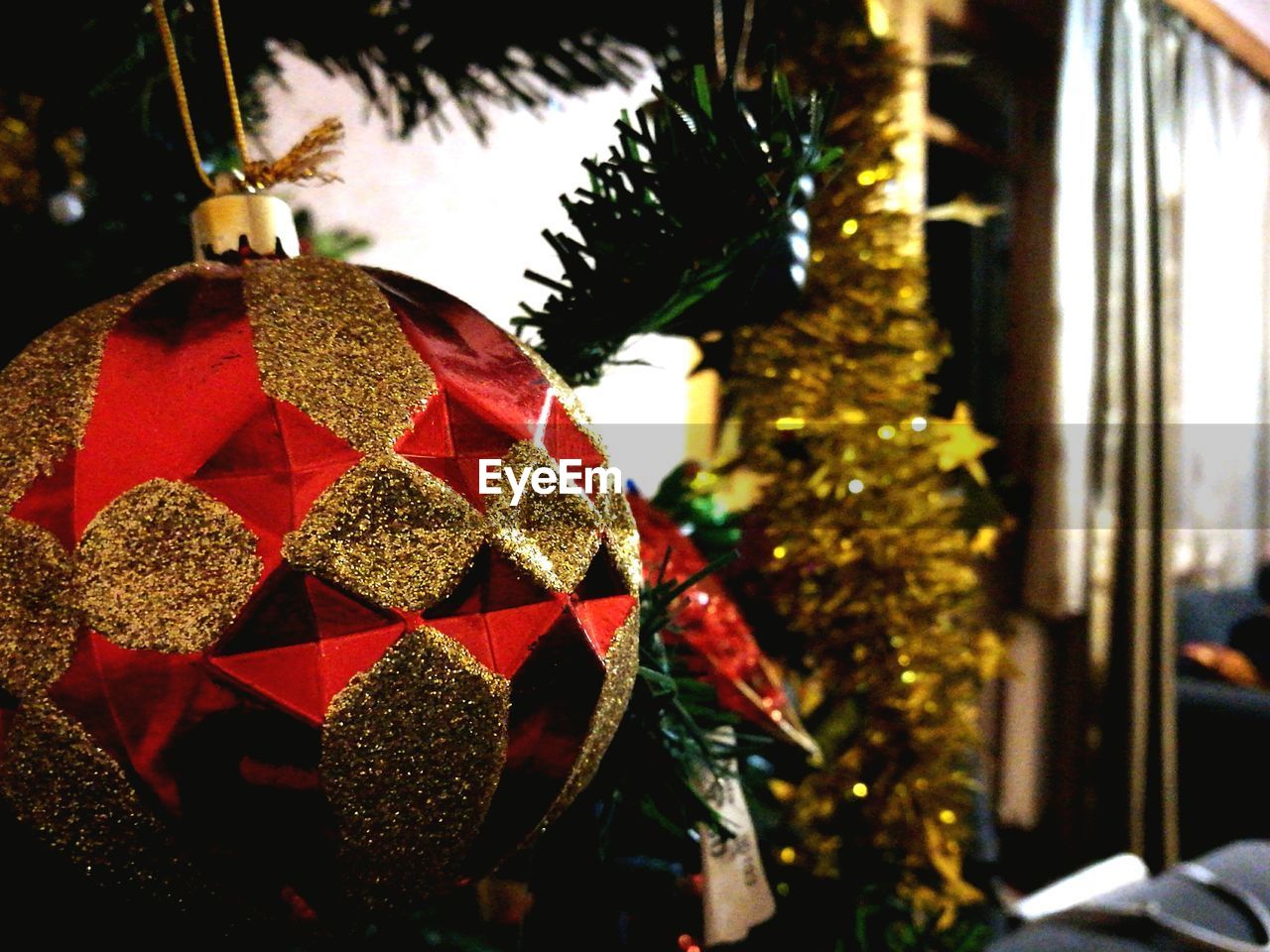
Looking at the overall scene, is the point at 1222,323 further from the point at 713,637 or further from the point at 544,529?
the point at 544,529

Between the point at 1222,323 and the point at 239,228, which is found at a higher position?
the point at 1222,323

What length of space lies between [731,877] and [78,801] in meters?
0.30

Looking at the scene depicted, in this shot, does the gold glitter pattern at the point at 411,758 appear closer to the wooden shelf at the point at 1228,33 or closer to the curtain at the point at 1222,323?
the curtain at the point at 1222,323

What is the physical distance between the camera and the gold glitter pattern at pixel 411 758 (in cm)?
19

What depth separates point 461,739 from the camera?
197 millimetres

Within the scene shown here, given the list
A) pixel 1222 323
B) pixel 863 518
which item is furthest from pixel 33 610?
pixel 1222 323

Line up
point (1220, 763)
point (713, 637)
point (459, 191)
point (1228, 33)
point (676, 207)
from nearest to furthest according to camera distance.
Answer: point (676, 207) < point (713, 637) < point (459, 191) < point (1220, 763) < point (1228, 33)

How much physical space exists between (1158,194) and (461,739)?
2.29 m

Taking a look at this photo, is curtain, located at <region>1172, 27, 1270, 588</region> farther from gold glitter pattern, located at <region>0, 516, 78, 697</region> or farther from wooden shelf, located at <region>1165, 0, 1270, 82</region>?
gold glitter pattern, located at <region>0, 516, 78, 697</region>

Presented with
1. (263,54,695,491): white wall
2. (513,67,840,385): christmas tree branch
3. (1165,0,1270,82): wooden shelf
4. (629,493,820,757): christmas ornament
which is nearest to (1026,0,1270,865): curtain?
(1165,0,1270,82): wooden shelf

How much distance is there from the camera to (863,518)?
58 centimetres

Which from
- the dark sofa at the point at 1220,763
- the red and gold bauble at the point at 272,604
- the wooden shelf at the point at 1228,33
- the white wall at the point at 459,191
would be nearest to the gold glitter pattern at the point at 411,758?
the red and gold bauble at the point at 272,604

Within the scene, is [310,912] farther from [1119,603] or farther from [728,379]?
[1119,603]

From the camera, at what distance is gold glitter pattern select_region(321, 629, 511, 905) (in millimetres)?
186
